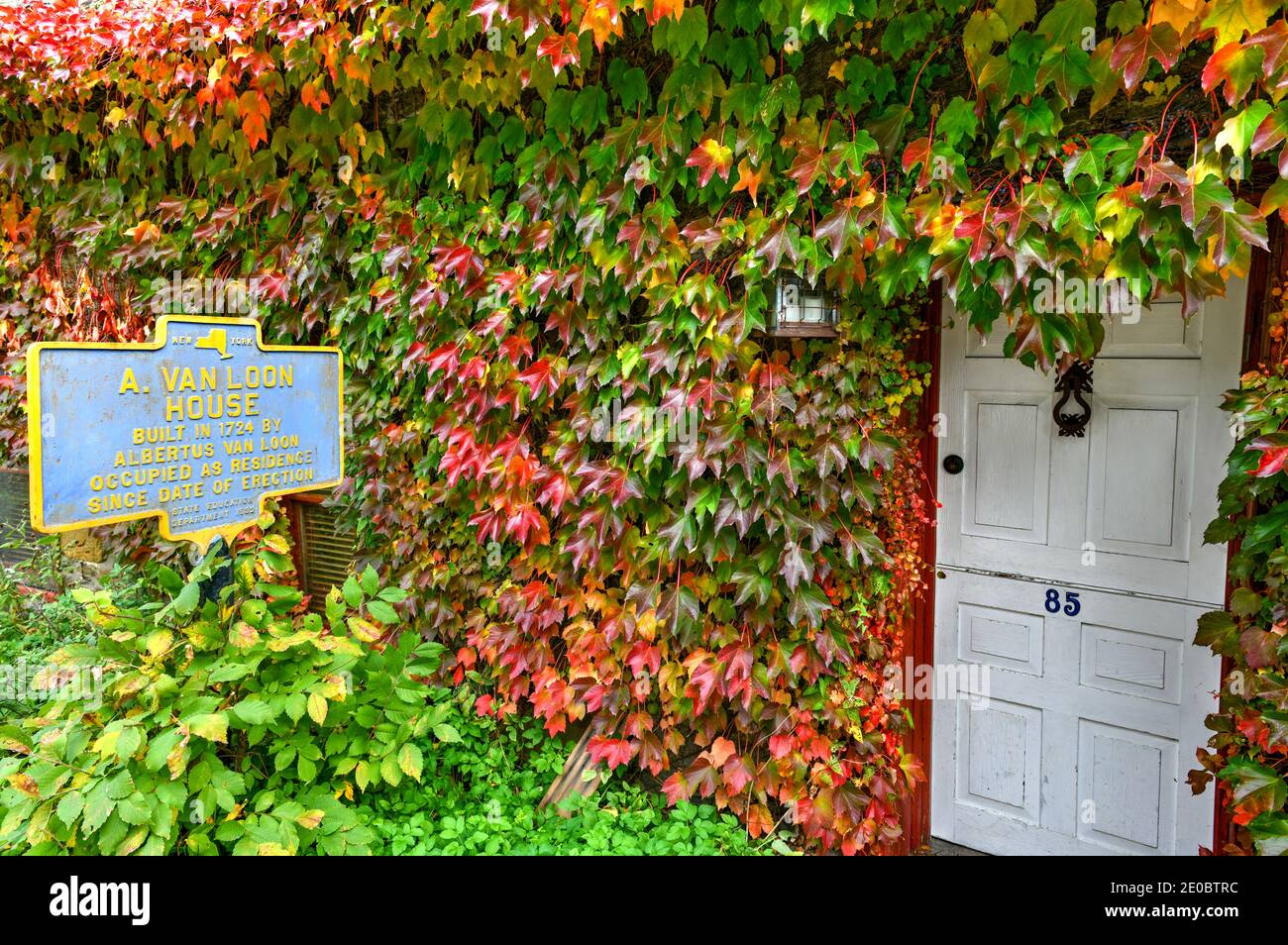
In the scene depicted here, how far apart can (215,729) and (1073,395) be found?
3.21 metres

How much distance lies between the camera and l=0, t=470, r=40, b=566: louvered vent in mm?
5414

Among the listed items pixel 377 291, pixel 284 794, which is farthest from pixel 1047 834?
pixel 377 291

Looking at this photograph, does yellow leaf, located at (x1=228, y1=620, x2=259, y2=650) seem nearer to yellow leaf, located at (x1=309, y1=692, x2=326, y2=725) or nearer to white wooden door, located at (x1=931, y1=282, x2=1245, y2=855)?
yellow leaf, located at (x1=309, y1=692, x2=326, y2=725)

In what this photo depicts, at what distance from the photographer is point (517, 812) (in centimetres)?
342

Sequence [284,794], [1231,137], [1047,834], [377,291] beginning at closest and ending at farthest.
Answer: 1. [1231,137]
2. [284,794]
3. [1047,834]
4. [377,291]

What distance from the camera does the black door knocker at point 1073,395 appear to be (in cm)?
330

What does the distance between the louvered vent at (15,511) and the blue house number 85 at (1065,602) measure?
5870mm

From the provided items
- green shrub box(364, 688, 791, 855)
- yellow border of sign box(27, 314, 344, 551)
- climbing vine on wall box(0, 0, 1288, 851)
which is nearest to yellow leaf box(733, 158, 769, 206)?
climbing vine on wall box(0, 0, 1288, 851)

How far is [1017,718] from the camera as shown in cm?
357

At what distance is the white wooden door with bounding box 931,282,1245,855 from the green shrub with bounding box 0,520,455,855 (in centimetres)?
232

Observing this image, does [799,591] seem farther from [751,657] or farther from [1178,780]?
[1178,780]

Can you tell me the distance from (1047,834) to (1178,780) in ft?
1.89

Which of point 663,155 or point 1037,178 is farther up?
point 663,155

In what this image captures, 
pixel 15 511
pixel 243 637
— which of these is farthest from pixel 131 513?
pixel 15 511
